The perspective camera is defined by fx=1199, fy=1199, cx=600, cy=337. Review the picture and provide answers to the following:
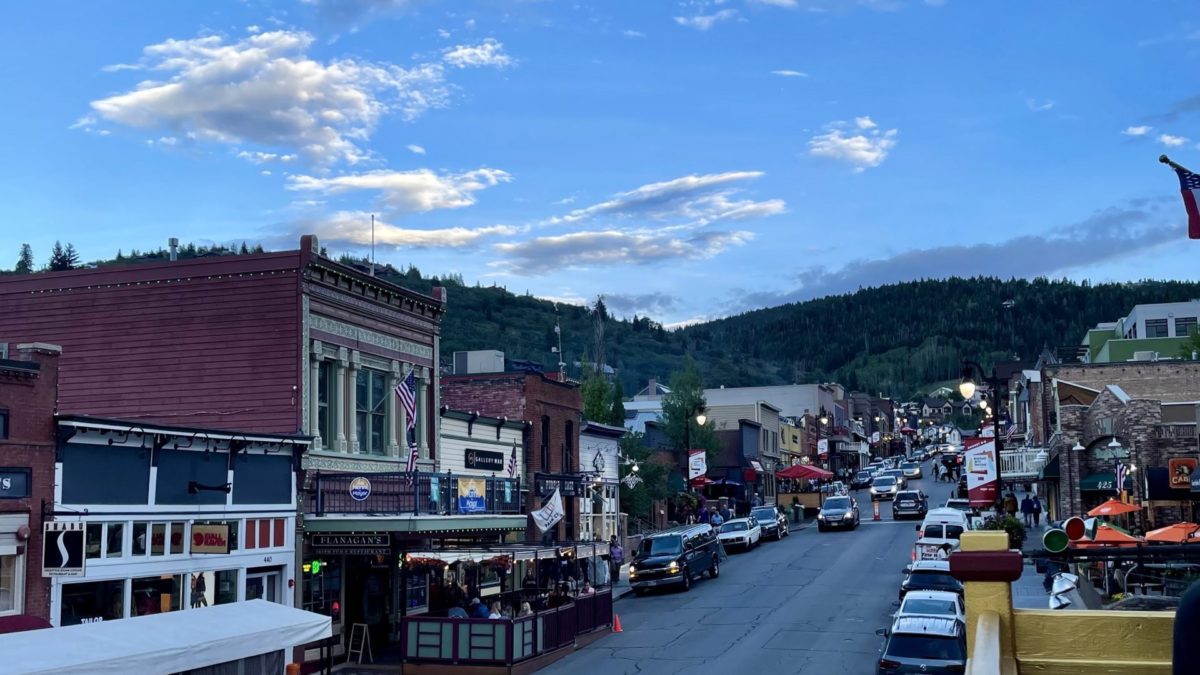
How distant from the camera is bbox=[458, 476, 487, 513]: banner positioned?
31.8 meters

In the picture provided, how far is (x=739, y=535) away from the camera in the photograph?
2015 inches

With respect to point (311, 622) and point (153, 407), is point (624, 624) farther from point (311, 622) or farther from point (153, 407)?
point (311, 622)

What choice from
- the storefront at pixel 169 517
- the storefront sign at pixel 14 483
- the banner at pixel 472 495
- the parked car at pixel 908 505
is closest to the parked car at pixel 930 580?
the banner at pixel 472 495

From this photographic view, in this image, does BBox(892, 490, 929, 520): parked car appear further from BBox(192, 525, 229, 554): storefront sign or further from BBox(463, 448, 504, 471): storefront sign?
BBox(192, 525, 229, 554): storefront sign

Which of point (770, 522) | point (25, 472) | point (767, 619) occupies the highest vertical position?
point (25, 472)

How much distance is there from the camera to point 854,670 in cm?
2470

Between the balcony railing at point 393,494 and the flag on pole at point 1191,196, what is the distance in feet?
60.1

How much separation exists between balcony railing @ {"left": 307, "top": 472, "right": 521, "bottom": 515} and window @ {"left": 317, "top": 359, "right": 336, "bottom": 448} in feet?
4.94

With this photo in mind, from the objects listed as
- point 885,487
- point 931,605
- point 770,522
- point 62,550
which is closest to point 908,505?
point 770,522

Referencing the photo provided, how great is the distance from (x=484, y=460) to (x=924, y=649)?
20.0m

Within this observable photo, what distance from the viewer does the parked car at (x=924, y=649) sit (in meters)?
20.2

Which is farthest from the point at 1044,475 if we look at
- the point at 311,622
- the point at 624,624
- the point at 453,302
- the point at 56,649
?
the point at 453,302

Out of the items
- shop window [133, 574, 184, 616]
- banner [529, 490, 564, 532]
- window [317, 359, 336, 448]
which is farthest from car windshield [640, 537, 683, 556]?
shop window [133, 574, 184, 616]

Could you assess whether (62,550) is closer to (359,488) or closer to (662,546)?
(359,488)
